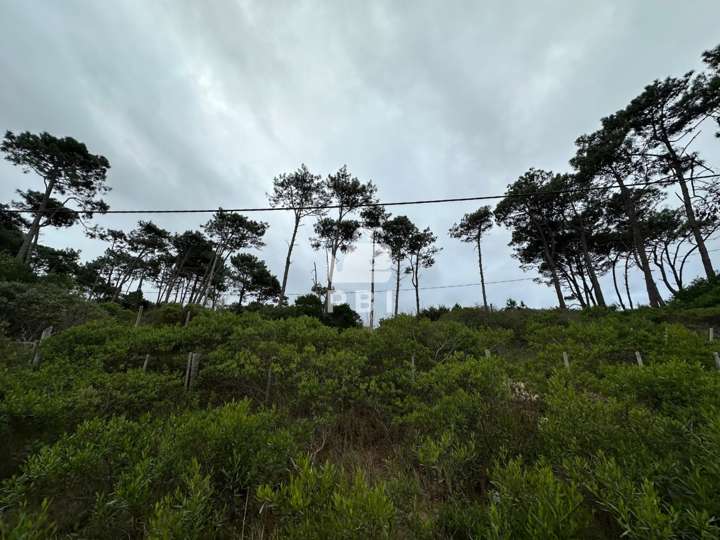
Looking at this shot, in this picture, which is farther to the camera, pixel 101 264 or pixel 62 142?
pixel 101 264

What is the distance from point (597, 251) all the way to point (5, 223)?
46.1 metres

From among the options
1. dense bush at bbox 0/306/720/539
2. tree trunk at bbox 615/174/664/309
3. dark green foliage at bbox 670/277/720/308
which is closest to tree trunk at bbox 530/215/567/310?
tree trunk at bbox 615/174/664/309

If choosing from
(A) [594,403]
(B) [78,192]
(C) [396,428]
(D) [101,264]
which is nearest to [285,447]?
(C) [396,428]

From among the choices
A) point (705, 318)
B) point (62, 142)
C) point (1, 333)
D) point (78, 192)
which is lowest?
point (1, 333)

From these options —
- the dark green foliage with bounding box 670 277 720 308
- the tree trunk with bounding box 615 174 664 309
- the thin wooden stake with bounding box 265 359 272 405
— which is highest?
the tree trunk with bounding box 615 174 664 309

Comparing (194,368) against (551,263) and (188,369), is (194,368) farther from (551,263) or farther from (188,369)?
(551,263)

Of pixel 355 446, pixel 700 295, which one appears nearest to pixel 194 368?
pixel 355 446

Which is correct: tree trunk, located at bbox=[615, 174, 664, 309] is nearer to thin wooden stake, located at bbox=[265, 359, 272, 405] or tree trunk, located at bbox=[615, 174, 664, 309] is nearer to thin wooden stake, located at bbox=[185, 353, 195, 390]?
thin wooden stake, located at bbox=[265, 359, 272, 405]

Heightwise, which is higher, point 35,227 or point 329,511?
point 35,227

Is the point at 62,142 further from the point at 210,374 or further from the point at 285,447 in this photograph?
the point at 285,447

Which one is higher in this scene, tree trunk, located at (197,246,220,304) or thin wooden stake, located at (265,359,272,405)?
tree trunk, located at (197,246,220,304)

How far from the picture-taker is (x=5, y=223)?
19.1 meters

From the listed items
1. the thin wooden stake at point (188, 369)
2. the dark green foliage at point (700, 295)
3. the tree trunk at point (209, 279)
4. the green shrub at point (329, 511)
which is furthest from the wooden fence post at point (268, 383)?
the tree trunk at point (209, 279)

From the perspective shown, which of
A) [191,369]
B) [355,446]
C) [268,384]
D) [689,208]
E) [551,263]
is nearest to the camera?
[355,446]
